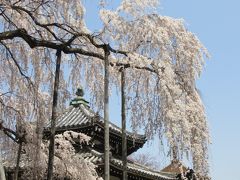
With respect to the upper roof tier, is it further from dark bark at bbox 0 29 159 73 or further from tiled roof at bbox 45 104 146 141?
dark bark at bbox 0 29 159 73

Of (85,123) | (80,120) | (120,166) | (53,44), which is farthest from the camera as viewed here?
(80,120)

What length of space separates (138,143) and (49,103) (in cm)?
868

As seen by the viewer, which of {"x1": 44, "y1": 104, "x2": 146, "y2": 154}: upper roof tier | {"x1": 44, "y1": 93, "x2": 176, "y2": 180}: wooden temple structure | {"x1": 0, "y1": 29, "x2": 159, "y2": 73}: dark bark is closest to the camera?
{"x1": 0, "y1": 29, "x2": 159, "y2": 73}: dark bark

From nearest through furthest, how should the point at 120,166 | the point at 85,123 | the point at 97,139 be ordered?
1. the point at 120,166
2. the point at 85,123
3. the point at 97,139

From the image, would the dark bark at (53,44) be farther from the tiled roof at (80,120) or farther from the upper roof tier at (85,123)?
the tiled roof at (80,120)

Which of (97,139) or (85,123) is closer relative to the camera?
(85,123)

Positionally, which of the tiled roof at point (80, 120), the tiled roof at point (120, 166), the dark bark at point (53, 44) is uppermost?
the tiled roof at point (80, 120)

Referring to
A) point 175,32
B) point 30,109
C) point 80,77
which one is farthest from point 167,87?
point 30,109

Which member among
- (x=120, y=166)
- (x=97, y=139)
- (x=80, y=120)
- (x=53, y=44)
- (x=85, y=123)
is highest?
(x=80, y=120)

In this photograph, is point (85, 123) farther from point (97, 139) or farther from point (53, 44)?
point (53, 44)

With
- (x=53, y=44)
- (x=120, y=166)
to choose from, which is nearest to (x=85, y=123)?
(x=120, y=166)

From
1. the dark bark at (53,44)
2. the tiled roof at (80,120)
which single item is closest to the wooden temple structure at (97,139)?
→ the tiled roof at (80,120)

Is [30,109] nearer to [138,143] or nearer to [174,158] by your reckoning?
[174,158]

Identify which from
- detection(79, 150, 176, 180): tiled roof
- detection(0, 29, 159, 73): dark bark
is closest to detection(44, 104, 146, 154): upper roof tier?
detection(79, 150, 176, 180): tiled roof
